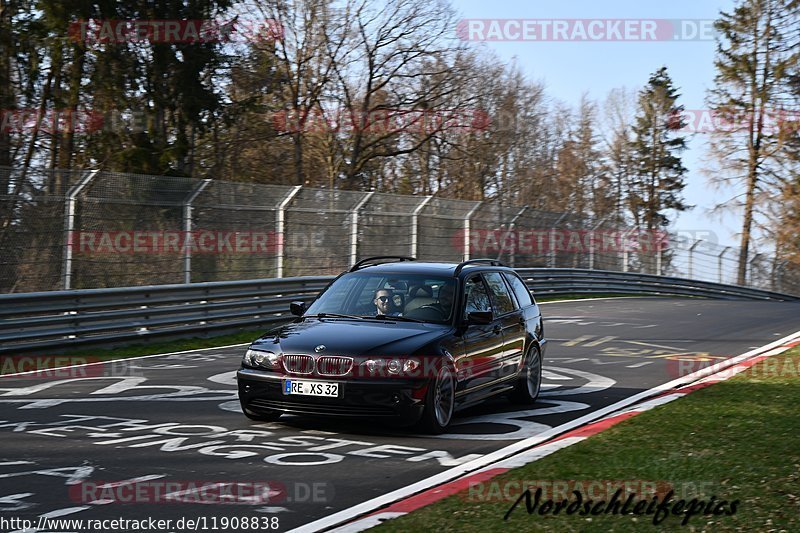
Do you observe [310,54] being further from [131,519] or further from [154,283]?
[131,519]

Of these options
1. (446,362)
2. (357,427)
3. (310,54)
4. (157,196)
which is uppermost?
(310,54)

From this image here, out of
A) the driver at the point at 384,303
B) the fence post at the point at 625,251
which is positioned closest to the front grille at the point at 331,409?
the driver at the point at 384,303

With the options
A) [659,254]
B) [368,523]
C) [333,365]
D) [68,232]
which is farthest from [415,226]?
[368,523]

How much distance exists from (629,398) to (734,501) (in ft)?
16.6

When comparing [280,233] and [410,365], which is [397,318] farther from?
[280,233]

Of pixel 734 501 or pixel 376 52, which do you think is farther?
pixel 376 52

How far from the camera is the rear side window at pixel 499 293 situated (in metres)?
10.6

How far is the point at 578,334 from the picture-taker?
18.5m

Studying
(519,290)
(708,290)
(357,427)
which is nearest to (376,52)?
(708,290)

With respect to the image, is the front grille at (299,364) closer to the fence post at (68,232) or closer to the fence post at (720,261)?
the fence post at (68,232)

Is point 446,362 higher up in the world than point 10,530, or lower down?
higher up

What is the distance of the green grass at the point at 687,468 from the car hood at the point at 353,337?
1.68 m

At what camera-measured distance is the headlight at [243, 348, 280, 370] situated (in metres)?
8.60

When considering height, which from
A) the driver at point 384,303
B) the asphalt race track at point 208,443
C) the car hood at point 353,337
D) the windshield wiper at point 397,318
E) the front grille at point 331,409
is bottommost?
the asphalt race track at point 208,443
